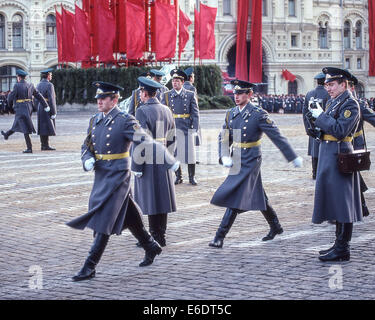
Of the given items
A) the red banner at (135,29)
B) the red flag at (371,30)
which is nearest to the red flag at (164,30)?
the red banner at (135,29)

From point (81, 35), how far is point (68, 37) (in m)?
2.68

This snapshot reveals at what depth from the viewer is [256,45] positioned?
4088cm

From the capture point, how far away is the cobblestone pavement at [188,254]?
22.0 ft

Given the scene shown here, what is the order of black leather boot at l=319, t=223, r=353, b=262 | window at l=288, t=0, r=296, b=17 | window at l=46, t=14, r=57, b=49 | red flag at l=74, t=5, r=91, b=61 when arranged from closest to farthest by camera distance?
black leather boot at l=319, t=223, r=353, b=262 → red flag at l=74, t=5, r=91, b=61 → window at l=46, t=14, r=57, b=49 → window at l=288, t=0, r=296, b=17

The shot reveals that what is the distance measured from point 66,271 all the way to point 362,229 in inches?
146

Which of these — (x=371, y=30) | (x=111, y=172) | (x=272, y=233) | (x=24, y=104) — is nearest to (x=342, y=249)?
(x=272, y=233)

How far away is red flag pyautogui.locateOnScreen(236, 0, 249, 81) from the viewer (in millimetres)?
39281

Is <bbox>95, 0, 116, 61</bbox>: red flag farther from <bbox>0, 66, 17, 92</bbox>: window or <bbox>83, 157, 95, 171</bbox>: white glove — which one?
<bbox>83, 157, 95, 171</bbox>: white glove

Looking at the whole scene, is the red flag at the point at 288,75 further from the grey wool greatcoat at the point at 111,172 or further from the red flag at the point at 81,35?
the grey wool greatcoat at the point at 111,172

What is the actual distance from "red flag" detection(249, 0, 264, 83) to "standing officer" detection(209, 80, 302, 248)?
32.0 m

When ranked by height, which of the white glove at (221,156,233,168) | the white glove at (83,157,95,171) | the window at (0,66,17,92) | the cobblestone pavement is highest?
the window at (0,66,17,92)

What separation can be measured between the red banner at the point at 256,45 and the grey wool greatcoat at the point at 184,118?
2715 centimetres

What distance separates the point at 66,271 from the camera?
7.58m

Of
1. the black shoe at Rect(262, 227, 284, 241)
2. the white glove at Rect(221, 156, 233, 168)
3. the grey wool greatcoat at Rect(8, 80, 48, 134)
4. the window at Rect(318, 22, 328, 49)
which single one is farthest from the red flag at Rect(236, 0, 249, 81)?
the white glove at Rect(221, 156, 233, 168)
